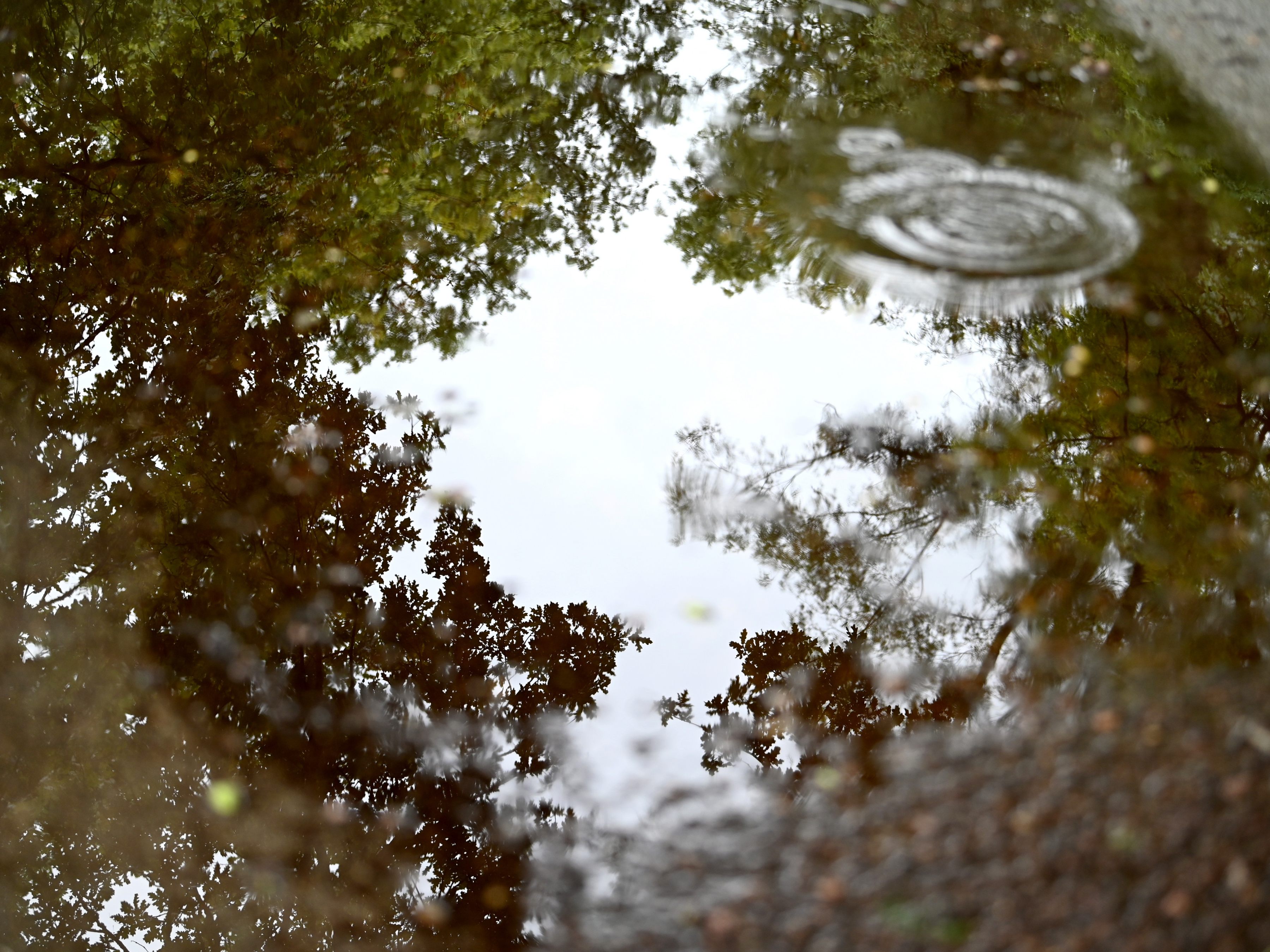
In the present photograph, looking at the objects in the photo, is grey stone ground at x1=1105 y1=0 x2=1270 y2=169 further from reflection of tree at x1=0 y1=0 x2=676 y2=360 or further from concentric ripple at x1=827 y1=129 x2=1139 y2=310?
reflection of tree at x1=0 y1=0 x2=676 y2=360

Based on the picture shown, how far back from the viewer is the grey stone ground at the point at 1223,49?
9.28ft

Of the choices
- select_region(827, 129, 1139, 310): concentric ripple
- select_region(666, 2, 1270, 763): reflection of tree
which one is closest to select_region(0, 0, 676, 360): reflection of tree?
select_region(666, 2, 1270, 763): reflection of tree

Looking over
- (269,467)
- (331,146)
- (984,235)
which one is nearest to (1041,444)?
(984,235)

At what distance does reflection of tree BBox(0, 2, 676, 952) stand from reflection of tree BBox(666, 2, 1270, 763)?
56cm

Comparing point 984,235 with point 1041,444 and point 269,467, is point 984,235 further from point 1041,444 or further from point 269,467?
point 269,467

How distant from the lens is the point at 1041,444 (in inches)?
108

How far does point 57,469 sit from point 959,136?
324 cm

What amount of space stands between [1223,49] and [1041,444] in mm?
1486

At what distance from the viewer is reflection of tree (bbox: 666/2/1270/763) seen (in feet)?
7.89

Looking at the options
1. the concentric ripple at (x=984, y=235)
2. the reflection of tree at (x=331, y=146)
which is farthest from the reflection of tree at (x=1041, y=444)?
the reflection of tree at (x=331, y=146)

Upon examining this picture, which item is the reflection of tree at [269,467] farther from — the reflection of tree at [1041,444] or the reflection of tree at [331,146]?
the reflection of tree at [1041,444]

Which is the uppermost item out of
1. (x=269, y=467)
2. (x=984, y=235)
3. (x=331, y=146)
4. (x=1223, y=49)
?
(x=331, y=146)

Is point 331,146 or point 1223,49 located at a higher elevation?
point 331,146

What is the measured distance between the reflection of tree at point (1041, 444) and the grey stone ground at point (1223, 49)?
0.09 meters
